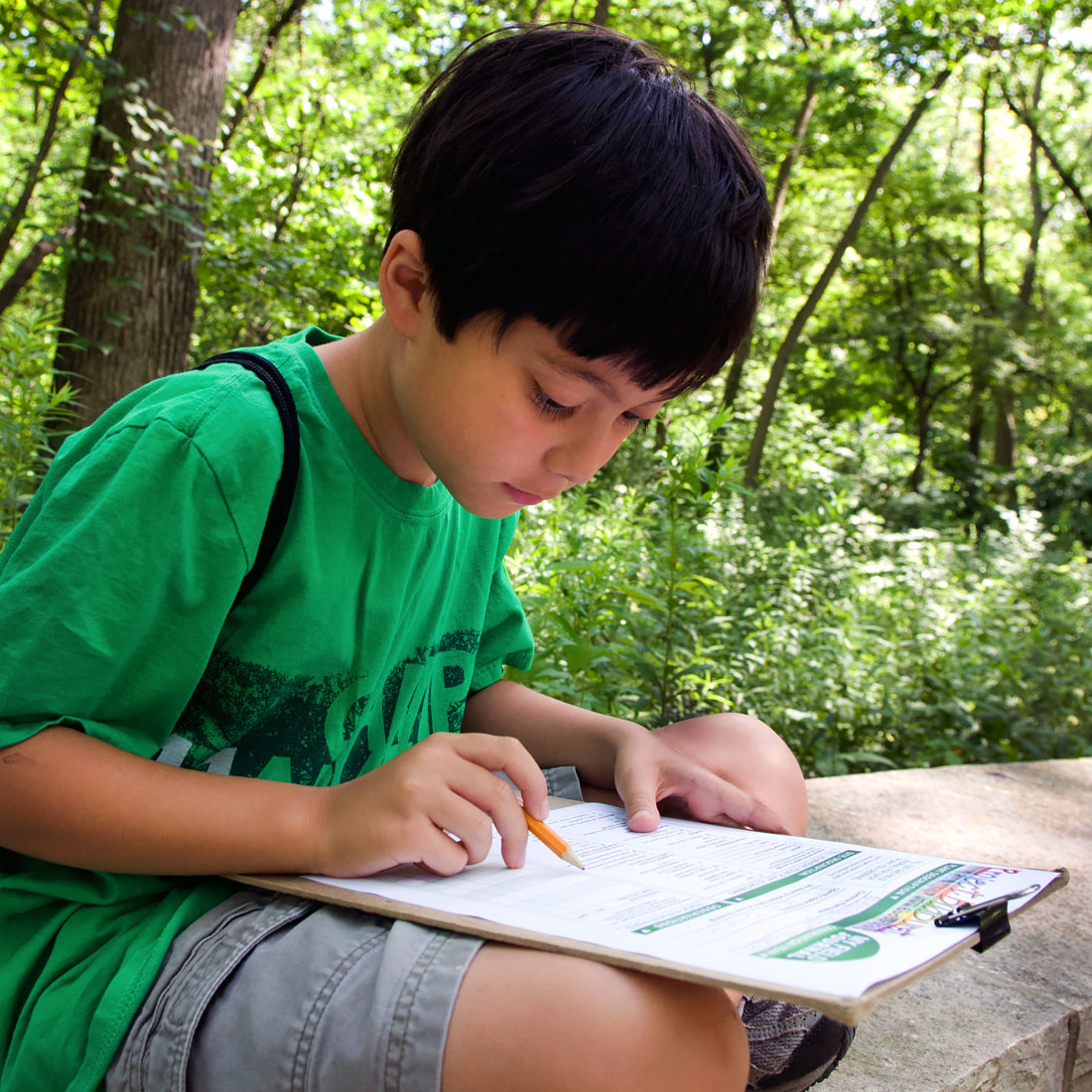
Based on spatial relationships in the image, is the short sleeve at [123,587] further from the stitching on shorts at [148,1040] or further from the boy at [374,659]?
the stitching on shorts at [148,1040]

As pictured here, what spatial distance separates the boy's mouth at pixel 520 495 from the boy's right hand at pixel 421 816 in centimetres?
32

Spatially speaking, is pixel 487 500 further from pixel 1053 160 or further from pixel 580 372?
pixel 1053 160

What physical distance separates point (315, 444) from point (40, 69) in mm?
4707

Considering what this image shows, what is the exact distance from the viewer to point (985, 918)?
33.7 inches

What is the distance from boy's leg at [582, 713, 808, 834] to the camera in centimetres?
136

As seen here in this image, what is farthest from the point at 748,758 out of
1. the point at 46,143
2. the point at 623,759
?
the point at 46,143

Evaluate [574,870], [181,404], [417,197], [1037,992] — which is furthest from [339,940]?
[1037,992]

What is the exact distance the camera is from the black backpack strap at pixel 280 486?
106cm

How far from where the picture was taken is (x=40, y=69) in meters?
4.71

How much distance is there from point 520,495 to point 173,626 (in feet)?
1.43

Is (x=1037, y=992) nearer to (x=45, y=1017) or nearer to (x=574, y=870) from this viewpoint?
(x=574, y=870)

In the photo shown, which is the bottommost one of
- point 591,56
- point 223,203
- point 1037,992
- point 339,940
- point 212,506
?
point 1037,992

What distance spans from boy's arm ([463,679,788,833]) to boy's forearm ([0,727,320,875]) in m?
0.47

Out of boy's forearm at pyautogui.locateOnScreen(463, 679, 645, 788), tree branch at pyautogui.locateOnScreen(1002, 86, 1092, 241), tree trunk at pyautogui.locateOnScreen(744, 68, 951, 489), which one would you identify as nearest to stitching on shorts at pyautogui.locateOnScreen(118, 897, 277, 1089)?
boy's forearm at pyautogui.locateOnScreen(463, 679, 645, 788)
